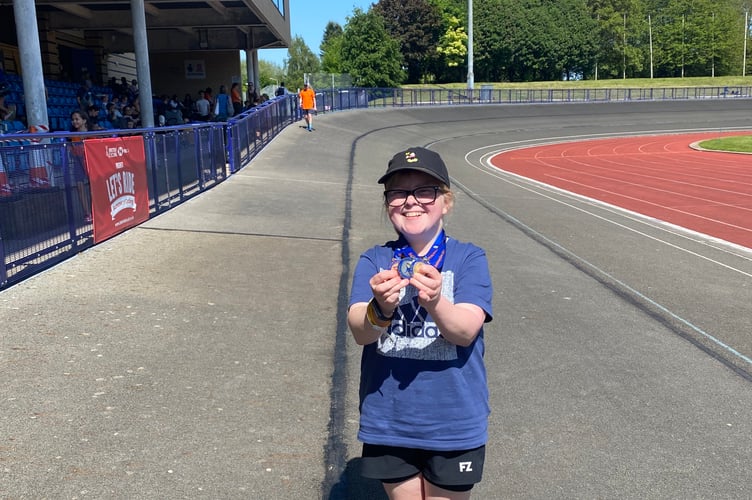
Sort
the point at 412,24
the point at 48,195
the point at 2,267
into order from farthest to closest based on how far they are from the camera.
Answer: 1. the point at 412,24
2. the point at 48,195
3. the point at 2,267

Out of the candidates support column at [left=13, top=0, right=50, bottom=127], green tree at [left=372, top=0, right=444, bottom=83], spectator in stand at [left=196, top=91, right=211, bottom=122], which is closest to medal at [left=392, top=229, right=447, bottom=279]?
support column at [left=13, top=0, right=50, bottom=127]

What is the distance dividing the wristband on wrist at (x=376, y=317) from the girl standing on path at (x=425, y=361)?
6 centimetres

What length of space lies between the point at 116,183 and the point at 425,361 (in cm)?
806

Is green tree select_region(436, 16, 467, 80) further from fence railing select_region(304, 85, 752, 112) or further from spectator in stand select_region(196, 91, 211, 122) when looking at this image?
spectator in stand select_region(196, 91, 211, 122)

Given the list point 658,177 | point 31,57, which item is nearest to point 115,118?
point 31,57

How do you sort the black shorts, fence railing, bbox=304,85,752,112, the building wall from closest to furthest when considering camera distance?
the black shorts → the building wall → fence railing, bbox=304,85,752,112

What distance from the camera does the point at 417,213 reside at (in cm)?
230

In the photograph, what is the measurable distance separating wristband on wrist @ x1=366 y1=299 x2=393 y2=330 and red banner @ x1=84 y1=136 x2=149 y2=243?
23.7ft

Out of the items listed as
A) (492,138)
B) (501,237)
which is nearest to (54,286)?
(501,237)

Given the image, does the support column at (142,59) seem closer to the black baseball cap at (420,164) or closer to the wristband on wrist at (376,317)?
the black baseball cap at (420,164)

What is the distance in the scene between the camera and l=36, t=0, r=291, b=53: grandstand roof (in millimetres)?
23719

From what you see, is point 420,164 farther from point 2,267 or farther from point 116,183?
point 116,183

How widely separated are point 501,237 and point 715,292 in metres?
3.76

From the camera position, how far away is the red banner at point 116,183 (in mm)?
8633
